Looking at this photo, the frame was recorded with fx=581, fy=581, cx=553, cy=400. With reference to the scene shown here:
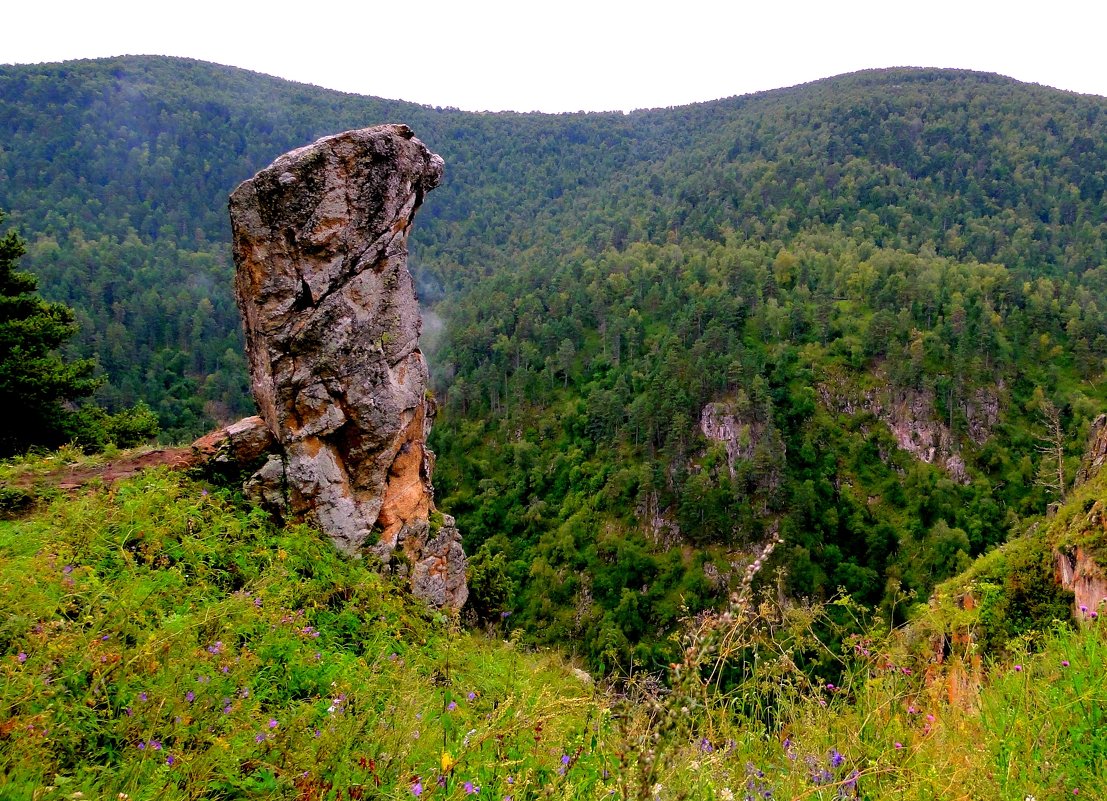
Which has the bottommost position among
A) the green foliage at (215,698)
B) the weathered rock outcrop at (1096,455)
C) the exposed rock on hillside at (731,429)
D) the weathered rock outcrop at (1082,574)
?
the exposed rock on hillside at (731,429)

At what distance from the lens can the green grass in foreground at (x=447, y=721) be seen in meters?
2.69

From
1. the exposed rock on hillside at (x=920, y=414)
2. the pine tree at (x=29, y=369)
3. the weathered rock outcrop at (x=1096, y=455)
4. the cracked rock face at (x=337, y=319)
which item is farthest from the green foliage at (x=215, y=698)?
the exposed rock on hillside at (x=920, y=414)

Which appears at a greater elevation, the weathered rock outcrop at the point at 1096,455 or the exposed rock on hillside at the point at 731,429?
the weathered rock outcrop at the point at 1096,455

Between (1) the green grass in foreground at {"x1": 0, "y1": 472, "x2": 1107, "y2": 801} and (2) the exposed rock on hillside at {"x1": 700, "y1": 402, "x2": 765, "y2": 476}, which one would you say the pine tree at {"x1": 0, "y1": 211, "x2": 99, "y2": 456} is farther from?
(2) the exposed rock on hillside at {"x1": 700, "y1": 402, "x2": 765, "y2": 476}

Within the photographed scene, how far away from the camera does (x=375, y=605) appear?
311 inches

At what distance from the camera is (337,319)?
10.4 metres

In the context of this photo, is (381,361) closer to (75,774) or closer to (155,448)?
(155,448)

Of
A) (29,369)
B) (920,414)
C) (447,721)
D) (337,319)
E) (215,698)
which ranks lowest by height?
(920,414)

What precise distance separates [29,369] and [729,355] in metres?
71.8

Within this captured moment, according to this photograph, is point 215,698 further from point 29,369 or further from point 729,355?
point 729,355

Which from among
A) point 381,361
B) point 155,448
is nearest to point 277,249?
point 381,361

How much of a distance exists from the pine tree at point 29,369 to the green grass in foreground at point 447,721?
948cm

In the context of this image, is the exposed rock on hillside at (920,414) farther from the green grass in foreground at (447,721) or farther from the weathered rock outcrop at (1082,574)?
the green grass in foreground at (447,721)

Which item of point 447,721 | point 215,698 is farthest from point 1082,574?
point 215,698
